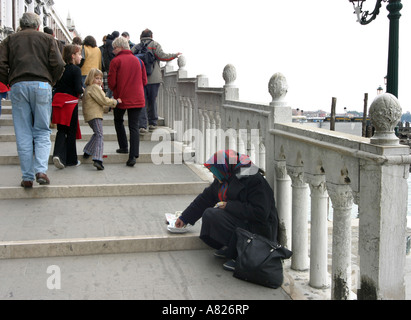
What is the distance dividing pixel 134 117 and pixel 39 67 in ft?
6.50

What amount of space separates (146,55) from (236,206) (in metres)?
6.40

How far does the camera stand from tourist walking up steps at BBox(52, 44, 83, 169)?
7.50 meters

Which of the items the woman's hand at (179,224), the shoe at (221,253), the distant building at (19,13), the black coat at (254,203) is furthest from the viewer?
the distant building at (19,13)

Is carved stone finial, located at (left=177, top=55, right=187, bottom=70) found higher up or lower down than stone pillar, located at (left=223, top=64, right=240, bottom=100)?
higher up

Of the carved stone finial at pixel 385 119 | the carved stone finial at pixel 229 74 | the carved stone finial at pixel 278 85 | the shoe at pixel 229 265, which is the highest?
the carved stone finial at pixel 229 74

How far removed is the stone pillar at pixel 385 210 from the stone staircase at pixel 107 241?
94 centimetres

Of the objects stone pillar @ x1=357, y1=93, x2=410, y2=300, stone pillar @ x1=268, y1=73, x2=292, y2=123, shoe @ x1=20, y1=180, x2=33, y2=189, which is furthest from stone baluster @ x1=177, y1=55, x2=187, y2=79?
stone pillar @ x1=357, y1=93, x2=410, y2=300

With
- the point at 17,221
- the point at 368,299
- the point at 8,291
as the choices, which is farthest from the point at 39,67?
the point at 368,299

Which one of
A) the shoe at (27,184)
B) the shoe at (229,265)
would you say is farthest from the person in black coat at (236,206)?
the shoe at (27,184)

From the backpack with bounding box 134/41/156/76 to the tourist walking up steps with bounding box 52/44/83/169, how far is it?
2.80 meters

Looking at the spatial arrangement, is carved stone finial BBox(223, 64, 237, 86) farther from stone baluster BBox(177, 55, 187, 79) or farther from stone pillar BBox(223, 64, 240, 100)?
stone baluster BBox(177, 55, 187, 79)

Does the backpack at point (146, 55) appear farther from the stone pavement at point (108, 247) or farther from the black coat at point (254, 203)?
the black coat at point (254, 203)

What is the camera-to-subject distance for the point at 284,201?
5.08m

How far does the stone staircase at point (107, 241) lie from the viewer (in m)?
4.23
